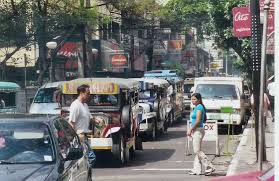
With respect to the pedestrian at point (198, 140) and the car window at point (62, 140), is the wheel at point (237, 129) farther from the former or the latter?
the car window at point (62, 140)

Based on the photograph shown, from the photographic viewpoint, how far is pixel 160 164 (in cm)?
1449

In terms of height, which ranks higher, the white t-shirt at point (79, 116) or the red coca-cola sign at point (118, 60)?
the red coca-cola sign at point (118, 60)

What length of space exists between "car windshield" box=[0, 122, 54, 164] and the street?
455 cm

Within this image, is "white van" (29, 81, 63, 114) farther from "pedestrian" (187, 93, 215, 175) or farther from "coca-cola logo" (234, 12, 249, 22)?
"coca-cola logo" (234, 12, 249, 22)

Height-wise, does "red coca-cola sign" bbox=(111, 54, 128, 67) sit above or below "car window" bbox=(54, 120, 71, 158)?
above

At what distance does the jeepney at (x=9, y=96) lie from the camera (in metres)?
24.2

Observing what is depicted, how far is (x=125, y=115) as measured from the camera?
14.8 m

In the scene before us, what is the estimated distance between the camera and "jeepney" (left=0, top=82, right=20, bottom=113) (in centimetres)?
2418

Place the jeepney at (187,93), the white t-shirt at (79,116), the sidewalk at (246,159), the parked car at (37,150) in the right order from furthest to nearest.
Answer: the jeepney at (187,93) → the sidewalk at (246,159) → the white t-shirt at (79,116) → the parked car at (37,150)

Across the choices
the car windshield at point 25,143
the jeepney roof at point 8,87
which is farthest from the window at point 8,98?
the car windshield at point 25,143

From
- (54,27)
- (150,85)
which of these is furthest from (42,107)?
(54,27)

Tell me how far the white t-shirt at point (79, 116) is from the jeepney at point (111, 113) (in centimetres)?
228

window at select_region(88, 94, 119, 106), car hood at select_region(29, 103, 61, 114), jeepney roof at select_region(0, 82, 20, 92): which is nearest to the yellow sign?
window at select_region(88, 94, 119, 106)

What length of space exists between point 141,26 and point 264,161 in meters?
36.7
